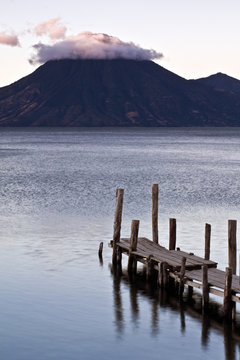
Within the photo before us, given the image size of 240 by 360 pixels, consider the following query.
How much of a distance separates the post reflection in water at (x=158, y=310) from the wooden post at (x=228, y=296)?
33 cm

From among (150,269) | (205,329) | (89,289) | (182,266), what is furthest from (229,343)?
(89,289)

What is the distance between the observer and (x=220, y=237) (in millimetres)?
32250

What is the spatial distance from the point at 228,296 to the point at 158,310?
294cm

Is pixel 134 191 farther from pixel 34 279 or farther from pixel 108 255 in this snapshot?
pixel 34 279

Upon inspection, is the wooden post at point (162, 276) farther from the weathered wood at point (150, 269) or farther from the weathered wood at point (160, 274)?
the weathered wood at point (150, 269)

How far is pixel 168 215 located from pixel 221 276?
63.9ft

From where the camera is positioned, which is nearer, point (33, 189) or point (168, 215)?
point (168, 215)

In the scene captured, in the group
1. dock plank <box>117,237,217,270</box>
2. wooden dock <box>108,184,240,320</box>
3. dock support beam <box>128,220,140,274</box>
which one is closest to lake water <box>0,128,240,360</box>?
wooden dock <box>108,184,240,320</box>

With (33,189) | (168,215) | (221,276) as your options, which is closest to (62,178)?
(33,189)

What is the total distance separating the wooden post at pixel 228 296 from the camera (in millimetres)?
18234

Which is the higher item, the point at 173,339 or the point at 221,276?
the point at 221,276

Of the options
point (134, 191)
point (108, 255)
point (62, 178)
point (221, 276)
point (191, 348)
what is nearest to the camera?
point (191, 348)

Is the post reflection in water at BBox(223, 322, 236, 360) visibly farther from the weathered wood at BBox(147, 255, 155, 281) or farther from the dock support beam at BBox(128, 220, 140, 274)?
the dock support beam at BBox(128, 220, 140, 274)

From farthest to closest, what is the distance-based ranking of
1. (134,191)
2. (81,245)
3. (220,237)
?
(134,191) < (220,237) < (81,245)
